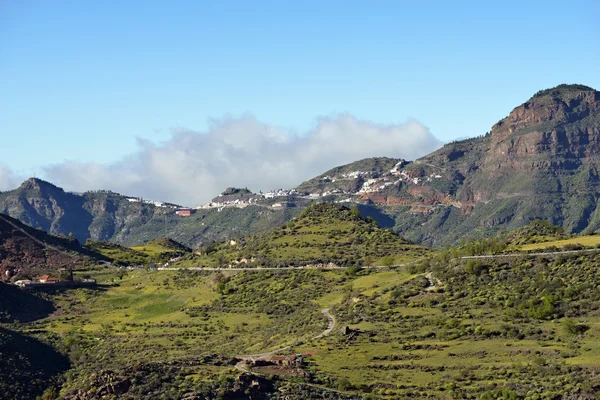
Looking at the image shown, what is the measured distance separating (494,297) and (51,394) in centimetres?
5573

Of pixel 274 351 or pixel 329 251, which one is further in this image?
A: pixel 329 251

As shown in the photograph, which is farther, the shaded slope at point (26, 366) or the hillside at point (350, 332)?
the shaded slope at point (26, 366)

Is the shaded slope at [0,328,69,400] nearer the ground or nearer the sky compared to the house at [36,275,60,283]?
nearer the ground

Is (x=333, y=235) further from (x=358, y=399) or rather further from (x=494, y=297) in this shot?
(x=358, y=399)

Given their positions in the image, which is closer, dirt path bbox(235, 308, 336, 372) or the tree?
dirt path bbox(235, 308, 336, 372)

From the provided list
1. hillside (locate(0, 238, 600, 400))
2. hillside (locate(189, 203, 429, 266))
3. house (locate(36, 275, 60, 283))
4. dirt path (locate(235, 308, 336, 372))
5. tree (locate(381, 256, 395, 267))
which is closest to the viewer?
hillside (locate(0, 238, 600, 400))

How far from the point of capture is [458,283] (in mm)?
134375

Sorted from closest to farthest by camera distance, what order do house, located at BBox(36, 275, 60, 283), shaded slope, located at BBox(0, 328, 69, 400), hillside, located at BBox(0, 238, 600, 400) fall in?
1. hillside, located at BBox(0, 238, 600, 400)
2. shaded slope, located at BBox(0, 328, 69, 400)
3. house, located at BBox(36, 275, 60, 283)

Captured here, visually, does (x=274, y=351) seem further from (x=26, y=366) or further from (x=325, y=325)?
(x=26, y=366)

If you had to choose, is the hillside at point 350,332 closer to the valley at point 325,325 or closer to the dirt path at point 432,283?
the valley at point 325,325

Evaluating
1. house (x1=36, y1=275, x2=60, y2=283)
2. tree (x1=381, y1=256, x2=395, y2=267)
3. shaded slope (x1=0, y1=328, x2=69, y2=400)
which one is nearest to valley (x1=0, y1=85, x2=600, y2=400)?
shaded slope (x1=0, y1=328, x2=69, y2=400)

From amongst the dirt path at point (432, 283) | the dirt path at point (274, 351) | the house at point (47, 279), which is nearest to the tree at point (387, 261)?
the dirt path at point (432, 283)

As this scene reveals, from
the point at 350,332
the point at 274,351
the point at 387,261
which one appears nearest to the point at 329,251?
the point at 387,261

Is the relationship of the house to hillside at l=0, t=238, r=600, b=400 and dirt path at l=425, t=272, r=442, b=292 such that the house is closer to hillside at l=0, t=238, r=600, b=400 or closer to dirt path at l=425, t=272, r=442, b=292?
hillside at l=0, t=238, r=600, b=400
